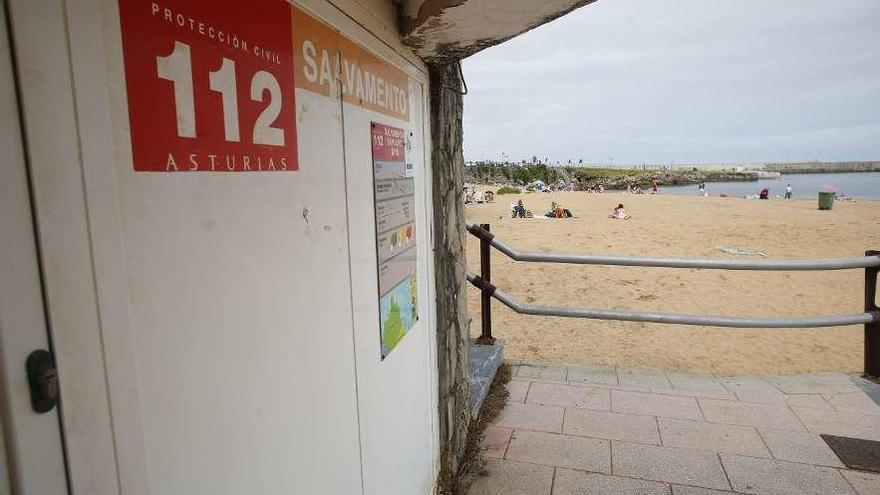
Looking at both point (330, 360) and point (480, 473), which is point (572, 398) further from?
point (330, 360)

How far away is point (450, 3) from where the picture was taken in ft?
5.71

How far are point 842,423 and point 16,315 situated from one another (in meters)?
4.24

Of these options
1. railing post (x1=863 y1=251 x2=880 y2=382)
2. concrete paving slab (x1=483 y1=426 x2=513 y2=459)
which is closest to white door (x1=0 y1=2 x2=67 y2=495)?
concrete paving slab (x1=483 y1=426 x2=513 y2=459)

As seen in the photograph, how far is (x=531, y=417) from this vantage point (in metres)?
3.46

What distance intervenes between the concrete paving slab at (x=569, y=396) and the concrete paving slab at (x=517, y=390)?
0.04 m

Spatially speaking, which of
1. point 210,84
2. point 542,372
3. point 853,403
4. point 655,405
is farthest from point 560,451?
point 210,84

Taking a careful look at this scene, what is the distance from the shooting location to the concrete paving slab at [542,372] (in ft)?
13.4

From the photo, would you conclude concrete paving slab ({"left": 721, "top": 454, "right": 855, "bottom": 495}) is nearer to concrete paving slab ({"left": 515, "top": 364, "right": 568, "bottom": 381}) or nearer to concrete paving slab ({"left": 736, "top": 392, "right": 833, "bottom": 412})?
concrete paving slab ({"left": 736, "top": 392, "right": 833, "bottom": 412})

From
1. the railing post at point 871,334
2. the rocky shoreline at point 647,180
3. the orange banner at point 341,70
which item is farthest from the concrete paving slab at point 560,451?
the rocky shoreline at point 647,180

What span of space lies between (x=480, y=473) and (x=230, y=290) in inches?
90.7

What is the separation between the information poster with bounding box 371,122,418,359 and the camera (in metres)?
1.91

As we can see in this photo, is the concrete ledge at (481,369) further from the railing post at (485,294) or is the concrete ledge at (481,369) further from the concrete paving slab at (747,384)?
the concrete paving slab at (747,384)

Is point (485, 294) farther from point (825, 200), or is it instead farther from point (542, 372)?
point (825, 200)

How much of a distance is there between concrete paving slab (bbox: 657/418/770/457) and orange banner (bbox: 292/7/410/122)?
2678 millimetres
